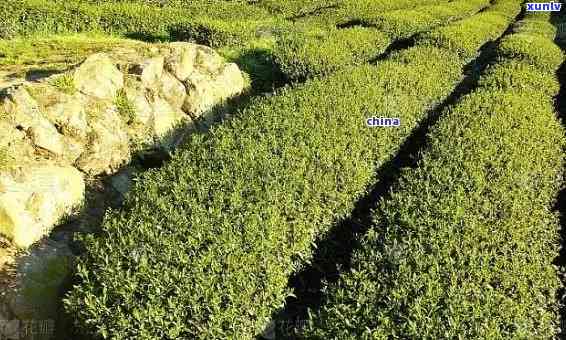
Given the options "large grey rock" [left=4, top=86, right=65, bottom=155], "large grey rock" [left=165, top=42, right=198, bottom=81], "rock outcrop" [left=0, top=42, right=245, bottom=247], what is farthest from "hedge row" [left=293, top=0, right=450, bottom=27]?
"large grey rock" [left=4, top=86, right=65, bottom=155]

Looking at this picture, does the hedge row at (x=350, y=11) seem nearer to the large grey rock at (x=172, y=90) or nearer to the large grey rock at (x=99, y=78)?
the large grey rock at (x=172, y=90)

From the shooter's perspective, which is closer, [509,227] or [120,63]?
[509,227]

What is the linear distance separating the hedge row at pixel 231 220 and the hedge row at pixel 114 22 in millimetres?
6377

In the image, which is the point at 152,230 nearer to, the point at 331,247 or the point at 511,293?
the point at 331,247

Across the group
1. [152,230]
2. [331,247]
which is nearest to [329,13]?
[331,247]

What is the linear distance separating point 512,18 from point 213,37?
21687 mm

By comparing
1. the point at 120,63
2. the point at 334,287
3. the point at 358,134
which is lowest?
the point at 334,287

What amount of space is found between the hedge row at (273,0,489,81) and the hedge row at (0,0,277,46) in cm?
206

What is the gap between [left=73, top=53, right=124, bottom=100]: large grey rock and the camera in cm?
736

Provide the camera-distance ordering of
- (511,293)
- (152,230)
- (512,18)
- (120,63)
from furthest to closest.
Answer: (512,18) → (120,63) → (152,230) → (511,293)

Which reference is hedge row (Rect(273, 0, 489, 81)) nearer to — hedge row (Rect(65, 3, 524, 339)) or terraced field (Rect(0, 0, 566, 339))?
terraced field (Rect(0, 0, 566, 339))

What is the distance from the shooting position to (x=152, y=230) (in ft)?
16.4

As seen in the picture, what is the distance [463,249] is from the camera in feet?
16.5

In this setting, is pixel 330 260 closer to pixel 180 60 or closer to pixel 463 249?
pixel 463 249
